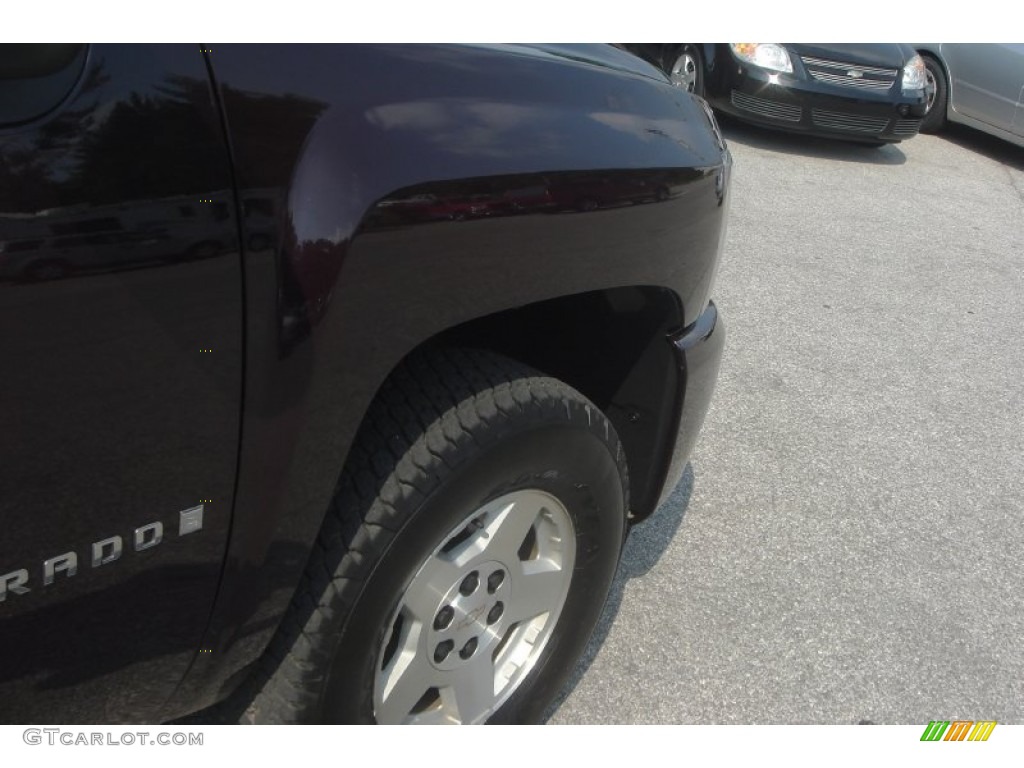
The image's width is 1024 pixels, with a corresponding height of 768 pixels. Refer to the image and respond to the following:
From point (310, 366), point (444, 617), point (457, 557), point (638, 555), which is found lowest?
point (638, 555)

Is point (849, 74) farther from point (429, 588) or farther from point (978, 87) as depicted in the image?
point (429, 588)

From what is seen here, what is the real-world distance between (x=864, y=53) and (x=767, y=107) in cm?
100

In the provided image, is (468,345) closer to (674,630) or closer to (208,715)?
(208,715)

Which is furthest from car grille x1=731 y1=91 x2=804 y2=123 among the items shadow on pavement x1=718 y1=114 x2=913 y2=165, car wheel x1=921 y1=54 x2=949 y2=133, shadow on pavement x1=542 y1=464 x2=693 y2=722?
shadow on pavement x1=542 y1=464 x2=693 y2=722

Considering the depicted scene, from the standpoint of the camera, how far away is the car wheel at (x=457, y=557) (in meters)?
1.58

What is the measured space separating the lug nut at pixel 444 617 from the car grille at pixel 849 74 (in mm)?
6621

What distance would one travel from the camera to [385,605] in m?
1.62

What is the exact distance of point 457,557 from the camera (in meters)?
1.76

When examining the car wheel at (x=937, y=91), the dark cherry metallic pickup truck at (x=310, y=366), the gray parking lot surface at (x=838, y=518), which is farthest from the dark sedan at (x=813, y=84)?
the dark cherry metallic pickup truck at (x=310, y=366)

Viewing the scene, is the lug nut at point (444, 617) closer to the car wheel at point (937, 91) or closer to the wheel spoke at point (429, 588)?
the wheel spoke at point (429, 588)

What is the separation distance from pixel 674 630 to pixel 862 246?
12.6 feet

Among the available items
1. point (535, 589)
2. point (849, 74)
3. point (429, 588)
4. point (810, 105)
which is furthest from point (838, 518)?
point (849, 74)

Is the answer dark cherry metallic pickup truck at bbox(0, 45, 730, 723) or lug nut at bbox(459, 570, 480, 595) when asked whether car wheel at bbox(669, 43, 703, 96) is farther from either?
lug nut at bbox(459, 570, 480, 595)

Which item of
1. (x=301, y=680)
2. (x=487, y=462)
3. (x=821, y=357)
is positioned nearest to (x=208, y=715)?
(x=301, y=680)
